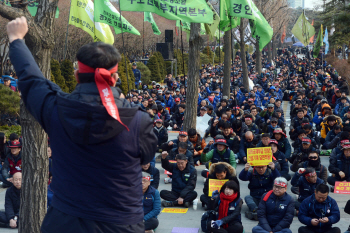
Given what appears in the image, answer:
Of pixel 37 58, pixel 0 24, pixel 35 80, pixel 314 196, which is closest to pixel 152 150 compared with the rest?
pixel 35 80

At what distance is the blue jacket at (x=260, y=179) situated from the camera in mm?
8609

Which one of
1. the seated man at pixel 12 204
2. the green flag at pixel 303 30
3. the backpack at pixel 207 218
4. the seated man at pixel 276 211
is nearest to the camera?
the seated man at pixel 276 211

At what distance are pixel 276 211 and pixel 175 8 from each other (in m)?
4.81

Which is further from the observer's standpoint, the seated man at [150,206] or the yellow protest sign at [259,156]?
the yellow protest sign at [259,156]

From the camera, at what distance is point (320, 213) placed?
23.7 ft

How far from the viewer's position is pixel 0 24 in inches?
957

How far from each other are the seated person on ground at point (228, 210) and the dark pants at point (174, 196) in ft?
5.65

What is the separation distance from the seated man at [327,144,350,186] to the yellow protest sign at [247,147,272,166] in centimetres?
219

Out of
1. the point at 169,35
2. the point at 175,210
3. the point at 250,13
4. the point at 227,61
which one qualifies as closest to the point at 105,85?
the point at 175,210

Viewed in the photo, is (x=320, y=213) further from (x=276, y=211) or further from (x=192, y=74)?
(x=192, y=74)

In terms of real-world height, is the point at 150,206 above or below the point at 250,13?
below

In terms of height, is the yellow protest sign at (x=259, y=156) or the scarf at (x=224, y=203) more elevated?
the yellow protest sign at (x=259, y=156)

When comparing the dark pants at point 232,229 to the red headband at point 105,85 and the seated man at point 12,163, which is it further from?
the red headband at point 105,85

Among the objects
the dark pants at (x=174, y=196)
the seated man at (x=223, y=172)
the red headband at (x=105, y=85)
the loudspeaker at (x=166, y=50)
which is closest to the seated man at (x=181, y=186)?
the dark pants at (x=174, y=196)
